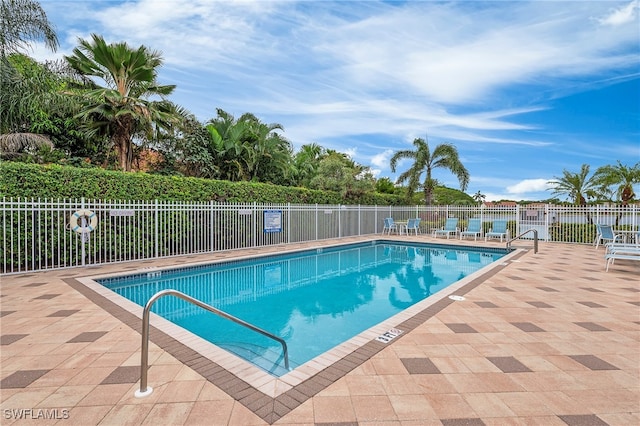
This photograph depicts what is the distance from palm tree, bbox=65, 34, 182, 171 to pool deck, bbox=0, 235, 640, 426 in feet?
25.2

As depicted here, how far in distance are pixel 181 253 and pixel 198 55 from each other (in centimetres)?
757

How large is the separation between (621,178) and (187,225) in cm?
2409

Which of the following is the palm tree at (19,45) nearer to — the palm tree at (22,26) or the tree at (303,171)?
the palm tree at (22,26)

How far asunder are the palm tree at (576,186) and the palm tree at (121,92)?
2466 centimetres

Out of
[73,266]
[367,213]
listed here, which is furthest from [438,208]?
[73,266]

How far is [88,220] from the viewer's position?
7.68 meters

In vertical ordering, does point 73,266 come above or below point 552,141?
below

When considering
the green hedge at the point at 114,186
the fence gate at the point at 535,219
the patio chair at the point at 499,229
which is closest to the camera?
the green hedge at the point at 114,186

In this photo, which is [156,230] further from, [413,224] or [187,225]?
[413,224]

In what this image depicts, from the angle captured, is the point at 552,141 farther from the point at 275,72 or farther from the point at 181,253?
the point at 181,253

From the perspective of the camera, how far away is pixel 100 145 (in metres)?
14.0

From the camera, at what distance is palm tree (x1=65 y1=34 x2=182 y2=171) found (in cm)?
1030

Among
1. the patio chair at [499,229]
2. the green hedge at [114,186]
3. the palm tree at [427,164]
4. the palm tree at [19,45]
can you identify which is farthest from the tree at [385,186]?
the palm tree at [19,45]

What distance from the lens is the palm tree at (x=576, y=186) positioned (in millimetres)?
20703
